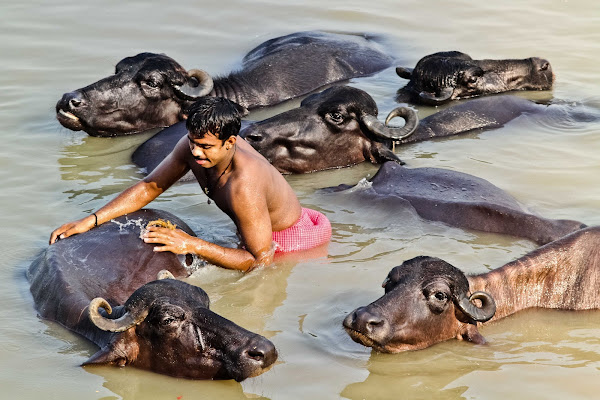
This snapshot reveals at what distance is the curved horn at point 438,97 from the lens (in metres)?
10.5

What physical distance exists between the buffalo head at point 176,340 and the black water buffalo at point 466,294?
2.35ft

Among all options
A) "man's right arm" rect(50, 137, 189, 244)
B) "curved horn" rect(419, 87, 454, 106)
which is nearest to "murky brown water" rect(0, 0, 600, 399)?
"curved horn" rect(419, 87, 454, 106)

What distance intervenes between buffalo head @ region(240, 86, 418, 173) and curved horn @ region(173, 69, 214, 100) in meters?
1.18

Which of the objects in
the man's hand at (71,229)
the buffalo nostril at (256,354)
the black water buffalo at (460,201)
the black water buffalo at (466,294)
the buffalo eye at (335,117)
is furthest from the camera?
the buffalo eye at (335,117)

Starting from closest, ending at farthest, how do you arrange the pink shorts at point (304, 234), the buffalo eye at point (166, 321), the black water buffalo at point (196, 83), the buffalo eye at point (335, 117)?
the buffalo eye at point (166, 321), the pink shorts at point (304, 234), the buffalo eye at point (335, 117), the black water buffalo at point (196, 83)

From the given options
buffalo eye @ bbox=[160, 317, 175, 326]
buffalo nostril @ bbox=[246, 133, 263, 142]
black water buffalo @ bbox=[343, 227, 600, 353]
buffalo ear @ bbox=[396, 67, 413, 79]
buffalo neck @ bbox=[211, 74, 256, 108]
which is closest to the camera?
buffalo eye @ bbox=[160, 317, 175, 326]

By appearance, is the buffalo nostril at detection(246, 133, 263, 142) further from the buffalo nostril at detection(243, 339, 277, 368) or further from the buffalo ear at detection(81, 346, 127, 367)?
the buffalo nostril at detection(243, 339, 277, 368)

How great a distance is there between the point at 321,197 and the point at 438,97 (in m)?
3.06

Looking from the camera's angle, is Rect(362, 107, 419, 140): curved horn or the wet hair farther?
Rect(362, 107, 419, 140): curved horn

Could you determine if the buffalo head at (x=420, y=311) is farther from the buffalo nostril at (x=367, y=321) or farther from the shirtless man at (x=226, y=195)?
the shirtless man at (x=226, y=195)

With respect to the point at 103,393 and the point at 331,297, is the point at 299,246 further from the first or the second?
the point at 103,393

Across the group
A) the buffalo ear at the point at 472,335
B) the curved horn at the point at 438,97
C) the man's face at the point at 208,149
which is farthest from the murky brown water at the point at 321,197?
the man's face at the point at 208,149

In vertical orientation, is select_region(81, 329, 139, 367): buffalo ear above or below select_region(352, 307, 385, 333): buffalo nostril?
below

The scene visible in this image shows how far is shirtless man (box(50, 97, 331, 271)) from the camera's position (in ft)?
19.8
